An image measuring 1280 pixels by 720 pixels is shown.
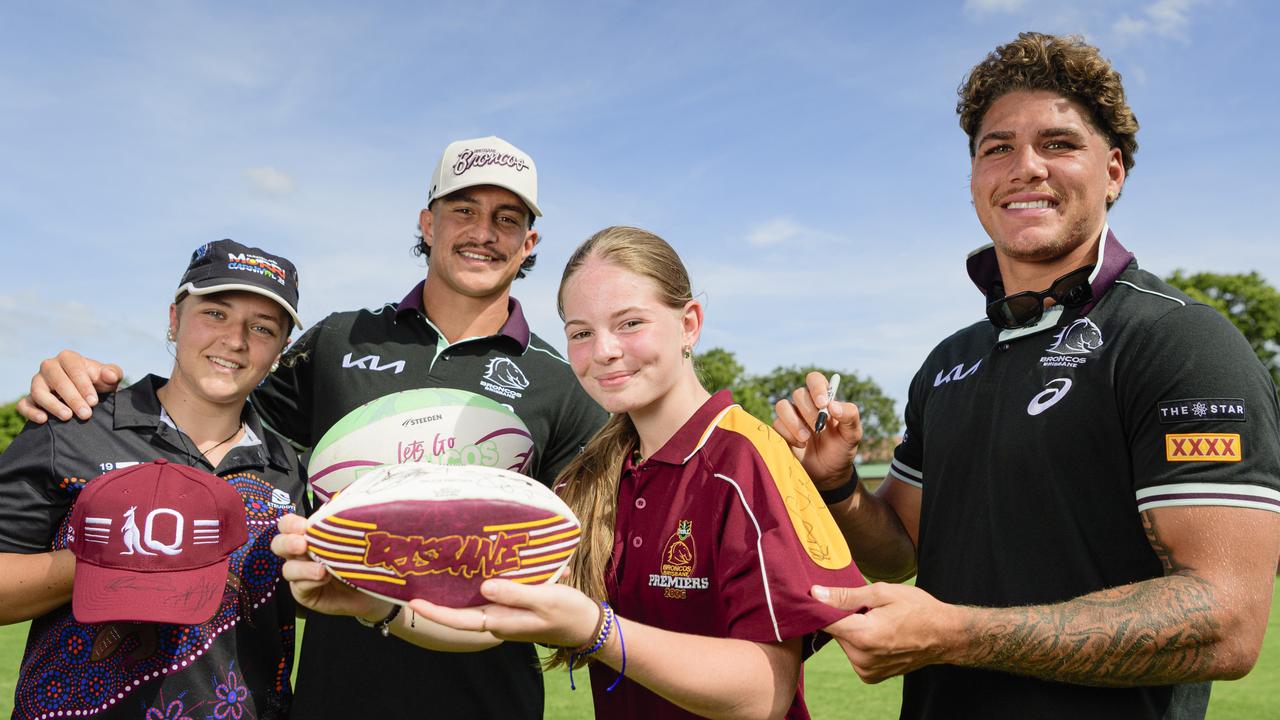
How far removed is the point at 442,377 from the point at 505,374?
0.24 meters

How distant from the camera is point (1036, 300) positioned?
2695mm

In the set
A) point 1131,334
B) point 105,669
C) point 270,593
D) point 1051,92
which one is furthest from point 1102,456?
point 105,669

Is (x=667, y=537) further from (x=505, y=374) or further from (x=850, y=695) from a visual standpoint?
(x=850, y=695)

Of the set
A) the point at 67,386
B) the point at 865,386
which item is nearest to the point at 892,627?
the point at 67,386

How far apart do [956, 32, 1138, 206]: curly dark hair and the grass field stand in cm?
527

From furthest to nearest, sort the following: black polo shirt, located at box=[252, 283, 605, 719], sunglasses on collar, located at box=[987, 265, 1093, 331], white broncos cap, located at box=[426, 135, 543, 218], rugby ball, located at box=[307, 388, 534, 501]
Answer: white broncos cap, located at box=[426, 135, 543, 218], black polo shirt, located at box=[252, 283, 605, 719], rugby ball, located at box=[307, 388, 534, 501], sunglasses on collar, located at box=[987, 265, 1093, 331]

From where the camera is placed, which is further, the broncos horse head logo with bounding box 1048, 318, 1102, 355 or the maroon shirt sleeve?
the broncos horse head logo with bounding box 1048, 318, 1102, 355

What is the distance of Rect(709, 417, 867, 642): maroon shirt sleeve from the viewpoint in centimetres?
214

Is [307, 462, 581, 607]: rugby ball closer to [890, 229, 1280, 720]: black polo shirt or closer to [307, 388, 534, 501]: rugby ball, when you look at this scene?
[307, 388, 534, 501]: rugby ball

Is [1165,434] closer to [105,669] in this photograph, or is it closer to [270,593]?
[270,593]

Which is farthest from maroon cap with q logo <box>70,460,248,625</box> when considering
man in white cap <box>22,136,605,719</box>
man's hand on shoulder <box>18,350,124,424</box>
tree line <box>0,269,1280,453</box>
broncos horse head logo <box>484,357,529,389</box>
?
tree line <box>0,269,1280,453</box>

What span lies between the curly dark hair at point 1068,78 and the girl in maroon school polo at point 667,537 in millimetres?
1202

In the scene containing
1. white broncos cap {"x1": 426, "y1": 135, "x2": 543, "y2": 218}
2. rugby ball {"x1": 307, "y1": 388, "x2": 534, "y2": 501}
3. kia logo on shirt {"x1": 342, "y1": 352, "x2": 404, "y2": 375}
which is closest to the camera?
rugby ball {"x1": 307, "y1": 388, "x2": 534, "y2": 501}

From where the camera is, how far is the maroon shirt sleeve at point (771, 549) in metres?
2.14
